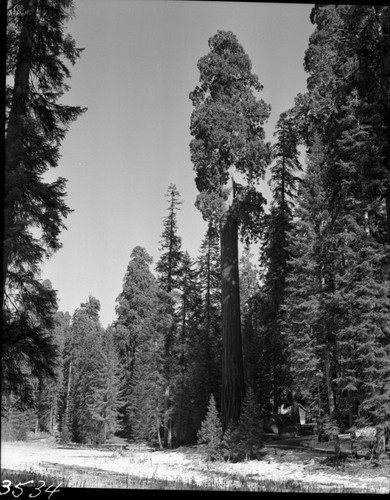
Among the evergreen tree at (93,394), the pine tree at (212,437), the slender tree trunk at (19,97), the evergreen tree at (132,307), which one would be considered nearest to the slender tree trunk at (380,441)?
the pine tree at (212,437)

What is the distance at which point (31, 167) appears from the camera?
10297 millimetres

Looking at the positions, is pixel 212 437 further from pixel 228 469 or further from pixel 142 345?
pixel 142 345

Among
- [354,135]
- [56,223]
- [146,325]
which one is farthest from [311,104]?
[146,325]

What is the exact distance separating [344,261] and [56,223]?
34.5 ft

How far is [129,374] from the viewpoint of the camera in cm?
4309

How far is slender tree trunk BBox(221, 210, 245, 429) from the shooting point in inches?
714

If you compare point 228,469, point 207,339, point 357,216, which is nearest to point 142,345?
point 207,339

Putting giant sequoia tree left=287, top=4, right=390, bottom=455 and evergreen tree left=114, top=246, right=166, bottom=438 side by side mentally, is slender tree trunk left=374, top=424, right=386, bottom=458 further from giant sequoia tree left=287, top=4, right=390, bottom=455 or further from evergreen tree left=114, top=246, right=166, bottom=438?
evergreen tree left=114, top=246, right=166, bottom=438

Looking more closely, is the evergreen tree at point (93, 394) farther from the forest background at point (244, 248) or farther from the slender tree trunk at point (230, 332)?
the slender tree trunk at point (230, 332)

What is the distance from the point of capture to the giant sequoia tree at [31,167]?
9.41 meters

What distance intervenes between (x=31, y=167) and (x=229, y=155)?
9.87 metres

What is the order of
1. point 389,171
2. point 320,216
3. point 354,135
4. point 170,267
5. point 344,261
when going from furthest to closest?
point 170,267
point 320,216
point 344,261
point 354,135
point 389,171

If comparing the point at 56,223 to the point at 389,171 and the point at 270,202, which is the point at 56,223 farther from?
the point at 270,202

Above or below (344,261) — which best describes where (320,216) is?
above
